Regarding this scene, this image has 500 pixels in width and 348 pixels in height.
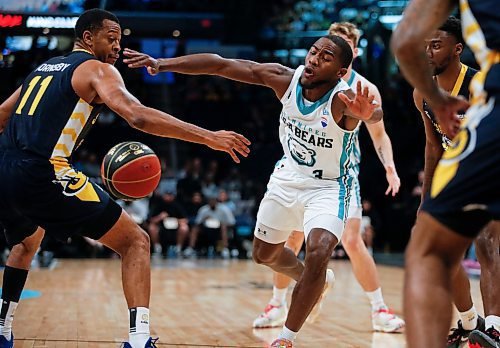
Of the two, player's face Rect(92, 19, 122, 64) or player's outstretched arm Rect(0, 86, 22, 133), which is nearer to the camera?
player's face Rect(92, 19, 122, 64)

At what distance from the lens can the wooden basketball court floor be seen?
5656mm

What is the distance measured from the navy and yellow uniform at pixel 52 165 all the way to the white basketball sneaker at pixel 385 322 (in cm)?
284

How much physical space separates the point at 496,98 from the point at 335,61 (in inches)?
96.2

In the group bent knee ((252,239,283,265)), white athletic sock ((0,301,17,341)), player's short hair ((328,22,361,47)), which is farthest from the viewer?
player's short hair ((328,22,361,47))

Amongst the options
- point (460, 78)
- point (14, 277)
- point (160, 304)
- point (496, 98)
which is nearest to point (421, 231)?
point (496, 98)

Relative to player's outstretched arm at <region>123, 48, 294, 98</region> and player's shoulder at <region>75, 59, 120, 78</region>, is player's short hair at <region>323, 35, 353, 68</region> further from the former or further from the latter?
player's shoulder at <region>75, 59, 120, 78</region>

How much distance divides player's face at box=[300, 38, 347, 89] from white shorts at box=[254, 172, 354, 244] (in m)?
0.73

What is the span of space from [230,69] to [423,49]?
2.41m

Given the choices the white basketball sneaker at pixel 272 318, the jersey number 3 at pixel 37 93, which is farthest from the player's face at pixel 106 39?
the white basketball sneaker at pixel 272 318

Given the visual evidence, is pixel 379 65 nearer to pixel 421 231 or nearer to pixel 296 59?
pixel 296 59

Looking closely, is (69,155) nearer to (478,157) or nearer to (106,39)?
(106,39)

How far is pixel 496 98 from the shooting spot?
9.61 feet

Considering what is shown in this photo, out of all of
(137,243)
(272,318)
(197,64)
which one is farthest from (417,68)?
(272,318)

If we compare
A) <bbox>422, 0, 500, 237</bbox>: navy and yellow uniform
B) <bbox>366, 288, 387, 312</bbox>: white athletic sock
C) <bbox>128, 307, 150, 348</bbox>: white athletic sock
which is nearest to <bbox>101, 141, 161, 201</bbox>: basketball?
<bbox>128, 307, 150, 348</bbox>: white athletic sock
